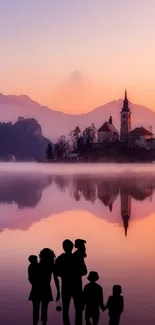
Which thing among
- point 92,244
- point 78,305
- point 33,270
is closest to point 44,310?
point 78,305

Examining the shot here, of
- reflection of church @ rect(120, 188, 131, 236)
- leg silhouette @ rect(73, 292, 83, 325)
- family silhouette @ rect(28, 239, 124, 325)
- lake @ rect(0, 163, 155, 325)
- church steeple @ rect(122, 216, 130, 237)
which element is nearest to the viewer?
family silhouette @ rect(28, 239, 124, 325)

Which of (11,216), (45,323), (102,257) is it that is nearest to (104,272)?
(102,257)

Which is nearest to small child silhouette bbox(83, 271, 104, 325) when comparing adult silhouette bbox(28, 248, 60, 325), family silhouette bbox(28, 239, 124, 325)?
family silhouette bbox(28, 239, 124, 325)

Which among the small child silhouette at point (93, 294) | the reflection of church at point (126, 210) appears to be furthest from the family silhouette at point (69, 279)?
the reflection of church at point (126, 210)

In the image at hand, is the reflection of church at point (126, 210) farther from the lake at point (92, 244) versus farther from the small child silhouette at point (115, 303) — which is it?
the small child silhouette at point (115, 303)

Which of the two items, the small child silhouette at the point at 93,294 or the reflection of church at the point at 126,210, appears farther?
the reflection of church at the point at 126,210

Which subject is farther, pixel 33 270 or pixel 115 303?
pixel 33 270

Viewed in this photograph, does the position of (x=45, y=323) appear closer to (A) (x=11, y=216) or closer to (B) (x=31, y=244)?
(B) (x=31, y=244)

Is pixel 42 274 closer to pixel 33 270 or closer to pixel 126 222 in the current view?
pixel 33 270

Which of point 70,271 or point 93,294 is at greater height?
point 70,271

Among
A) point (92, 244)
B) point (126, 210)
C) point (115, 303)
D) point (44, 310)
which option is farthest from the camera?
point (126, 210)

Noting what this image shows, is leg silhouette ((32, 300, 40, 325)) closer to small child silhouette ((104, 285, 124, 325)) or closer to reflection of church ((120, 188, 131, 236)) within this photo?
small child silhouette ((104, 285, 124, 325))

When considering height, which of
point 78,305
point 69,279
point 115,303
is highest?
point 69,279

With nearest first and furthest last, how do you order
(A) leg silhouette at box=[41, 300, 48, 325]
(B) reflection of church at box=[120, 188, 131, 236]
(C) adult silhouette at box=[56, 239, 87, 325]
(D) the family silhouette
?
1. (D) the family silhouette
2. (C) adult silhouette at box=[56, 239, 87, 325]
3. (A) leg silhouette at box=[41, 300, 48, 325]
4. (B) reflection of church at box=[120, 188, 131, 236]
